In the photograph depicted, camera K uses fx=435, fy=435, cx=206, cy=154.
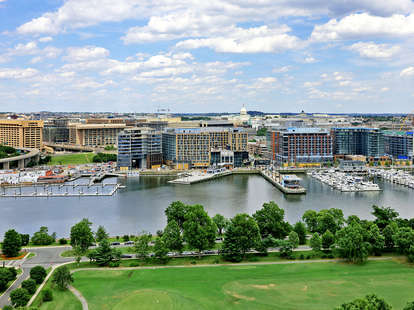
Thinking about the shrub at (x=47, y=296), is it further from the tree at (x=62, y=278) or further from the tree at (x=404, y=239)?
the tree at (x=404, y=239)

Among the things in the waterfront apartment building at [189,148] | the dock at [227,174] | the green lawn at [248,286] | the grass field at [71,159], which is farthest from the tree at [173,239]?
the grass field at [71,159]

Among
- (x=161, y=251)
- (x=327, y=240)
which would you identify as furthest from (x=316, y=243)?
(x=161, y=251)

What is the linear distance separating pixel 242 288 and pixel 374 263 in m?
5.65

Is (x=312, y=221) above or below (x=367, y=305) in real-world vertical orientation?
below

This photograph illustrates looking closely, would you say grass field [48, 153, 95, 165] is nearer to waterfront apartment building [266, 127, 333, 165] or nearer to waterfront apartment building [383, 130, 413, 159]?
waterfront apartment building [266, 127, 333, 165]

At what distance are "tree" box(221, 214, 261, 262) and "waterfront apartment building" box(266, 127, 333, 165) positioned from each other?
102 feet

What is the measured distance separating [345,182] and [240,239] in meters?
21.7

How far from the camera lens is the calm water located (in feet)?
80.2

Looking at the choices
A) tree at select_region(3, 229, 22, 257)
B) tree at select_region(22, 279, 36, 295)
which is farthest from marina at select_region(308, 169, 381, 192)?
tree at select_region(22, 279, 36, 295)

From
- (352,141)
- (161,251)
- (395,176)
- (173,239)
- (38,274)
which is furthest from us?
(352,141)

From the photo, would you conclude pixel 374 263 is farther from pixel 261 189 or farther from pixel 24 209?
pixel 24 209

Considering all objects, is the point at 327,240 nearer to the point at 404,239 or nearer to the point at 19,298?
the point at 404,239

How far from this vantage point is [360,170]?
43219 millimetres

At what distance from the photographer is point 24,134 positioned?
60.9 metres
